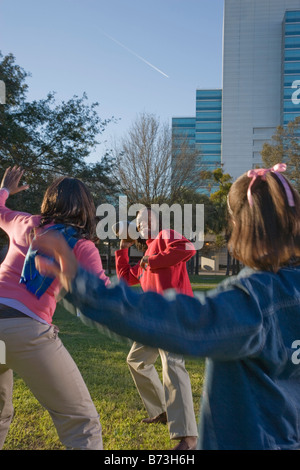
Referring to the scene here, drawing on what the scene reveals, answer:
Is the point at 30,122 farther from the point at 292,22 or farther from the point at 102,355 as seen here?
the point at 292,22

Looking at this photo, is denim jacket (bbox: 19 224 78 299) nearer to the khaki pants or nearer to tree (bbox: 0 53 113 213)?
the khaki pants

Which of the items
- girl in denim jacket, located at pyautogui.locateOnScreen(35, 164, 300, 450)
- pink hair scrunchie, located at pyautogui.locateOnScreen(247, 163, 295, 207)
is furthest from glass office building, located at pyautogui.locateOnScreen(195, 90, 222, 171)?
girl in denim jacket, located at pyautogui.locateOnScreen(35, 164, 300, 450)

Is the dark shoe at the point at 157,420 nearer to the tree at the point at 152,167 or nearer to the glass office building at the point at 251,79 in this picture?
the tree at the point at 152,167

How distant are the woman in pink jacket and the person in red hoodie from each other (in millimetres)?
1442

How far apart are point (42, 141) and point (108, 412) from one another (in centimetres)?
1648

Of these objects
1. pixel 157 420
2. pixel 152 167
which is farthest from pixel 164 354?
pixel 152 167

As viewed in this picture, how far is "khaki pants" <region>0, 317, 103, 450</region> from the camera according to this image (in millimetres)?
2625

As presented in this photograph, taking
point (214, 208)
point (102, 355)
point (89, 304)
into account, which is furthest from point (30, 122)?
point (214, 208)

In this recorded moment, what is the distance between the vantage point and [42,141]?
2003cm

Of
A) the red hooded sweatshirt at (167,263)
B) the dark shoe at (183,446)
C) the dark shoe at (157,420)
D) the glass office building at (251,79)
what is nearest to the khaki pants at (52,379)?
the dark shoe at (183,446)

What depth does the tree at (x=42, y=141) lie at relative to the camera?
61.4ft

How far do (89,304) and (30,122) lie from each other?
19.8m

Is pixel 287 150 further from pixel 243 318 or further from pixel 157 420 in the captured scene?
pixel 243 318
